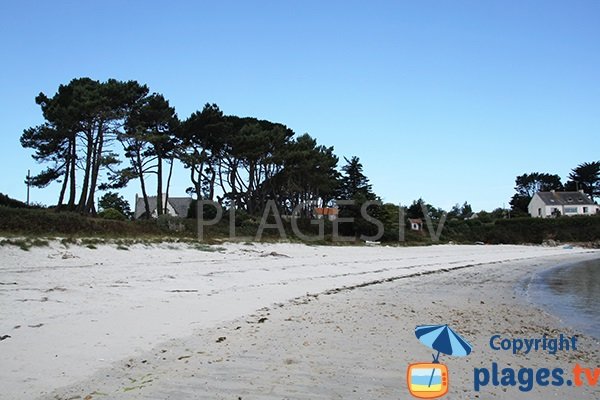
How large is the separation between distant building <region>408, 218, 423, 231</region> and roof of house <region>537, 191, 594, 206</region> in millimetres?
30453

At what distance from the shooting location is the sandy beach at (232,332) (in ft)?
16.6

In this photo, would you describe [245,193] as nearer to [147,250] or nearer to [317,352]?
[147,250]

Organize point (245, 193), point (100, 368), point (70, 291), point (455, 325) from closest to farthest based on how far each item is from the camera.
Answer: point (100, 368) < point (455, 325) < point (70, 291) < point (245, 193)

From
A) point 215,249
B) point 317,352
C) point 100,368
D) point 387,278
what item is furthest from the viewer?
point 215,249

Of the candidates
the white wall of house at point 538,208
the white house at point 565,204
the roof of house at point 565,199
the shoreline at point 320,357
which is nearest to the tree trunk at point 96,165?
the shoreline at point 320,357

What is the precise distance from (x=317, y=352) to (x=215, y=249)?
676 inches

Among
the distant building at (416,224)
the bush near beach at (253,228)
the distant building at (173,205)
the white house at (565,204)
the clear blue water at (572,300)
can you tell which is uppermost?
the white house at (565,204)

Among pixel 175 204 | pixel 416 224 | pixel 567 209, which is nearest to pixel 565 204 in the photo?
pixel 567 209

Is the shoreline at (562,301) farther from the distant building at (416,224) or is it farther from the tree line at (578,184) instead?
the tree line at (578,184)

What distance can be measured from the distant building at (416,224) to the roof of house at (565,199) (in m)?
30.5

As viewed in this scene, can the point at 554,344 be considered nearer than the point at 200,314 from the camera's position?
Yes

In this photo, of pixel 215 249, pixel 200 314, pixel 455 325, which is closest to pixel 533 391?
pixel 455 325

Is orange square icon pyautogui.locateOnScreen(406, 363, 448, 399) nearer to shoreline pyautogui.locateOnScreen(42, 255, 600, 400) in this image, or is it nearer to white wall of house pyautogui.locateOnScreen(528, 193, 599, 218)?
shoreline pyautogui.locateOnScreen(42, 255, 600, 400)

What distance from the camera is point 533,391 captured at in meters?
5.09
